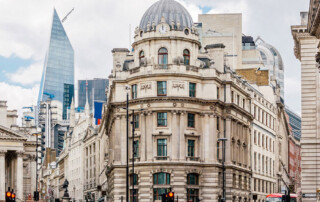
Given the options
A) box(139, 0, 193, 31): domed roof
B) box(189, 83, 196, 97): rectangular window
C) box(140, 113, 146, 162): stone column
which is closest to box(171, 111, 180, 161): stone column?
box(140, 113, 146, 162): stone column

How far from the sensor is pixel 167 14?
91438 millimetres

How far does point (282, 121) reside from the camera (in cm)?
13588

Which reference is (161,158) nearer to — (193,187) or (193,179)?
(193,179)

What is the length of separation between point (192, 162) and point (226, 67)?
15121 millimetres

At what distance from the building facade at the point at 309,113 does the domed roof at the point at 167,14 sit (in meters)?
17.5

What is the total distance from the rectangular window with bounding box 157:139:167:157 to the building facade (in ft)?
55.4

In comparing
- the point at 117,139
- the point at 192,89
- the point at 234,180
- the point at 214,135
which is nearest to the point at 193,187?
the point at 214,135

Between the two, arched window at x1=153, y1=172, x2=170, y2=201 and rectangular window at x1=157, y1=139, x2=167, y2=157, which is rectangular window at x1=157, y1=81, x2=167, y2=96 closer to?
rectangular window at x1=157, y1=139, x2=167, y2=157

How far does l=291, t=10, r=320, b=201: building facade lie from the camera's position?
75812 mm

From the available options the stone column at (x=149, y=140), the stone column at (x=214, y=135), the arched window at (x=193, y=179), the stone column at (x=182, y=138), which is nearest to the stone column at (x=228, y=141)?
the stone column at (x=214, y=135)

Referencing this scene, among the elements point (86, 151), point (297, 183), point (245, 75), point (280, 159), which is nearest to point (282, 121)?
point (280, 159)

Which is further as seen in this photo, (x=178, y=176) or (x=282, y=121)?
(x=282, y=121)

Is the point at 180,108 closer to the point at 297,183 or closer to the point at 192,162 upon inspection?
the point at 192,162

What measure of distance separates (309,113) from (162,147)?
716 inches
